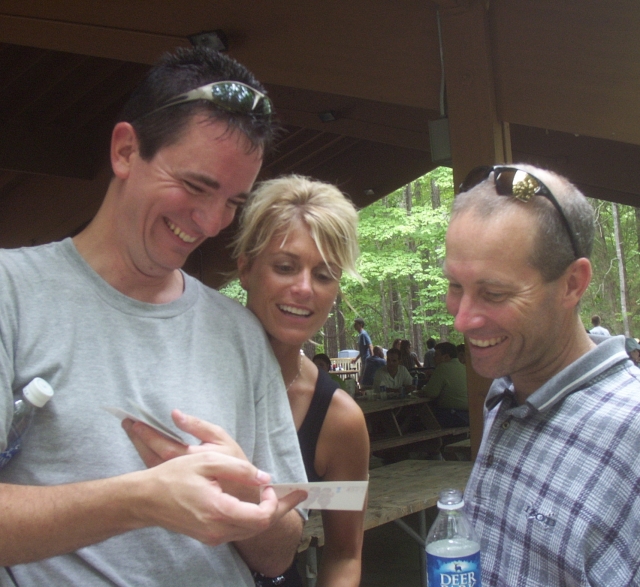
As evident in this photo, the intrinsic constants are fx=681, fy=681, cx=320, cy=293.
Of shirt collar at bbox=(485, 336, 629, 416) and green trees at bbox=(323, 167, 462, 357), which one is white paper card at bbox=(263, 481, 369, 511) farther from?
green trees at bbox=(323, 167, 462, 357)

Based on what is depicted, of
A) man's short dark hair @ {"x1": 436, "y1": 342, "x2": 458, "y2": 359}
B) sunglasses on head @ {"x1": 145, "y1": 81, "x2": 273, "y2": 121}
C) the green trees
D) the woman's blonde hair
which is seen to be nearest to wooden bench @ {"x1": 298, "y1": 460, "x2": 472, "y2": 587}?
the woman's blonde hair

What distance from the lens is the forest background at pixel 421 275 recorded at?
20.4m

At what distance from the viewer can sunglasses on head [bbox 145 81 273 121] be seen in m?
1.55

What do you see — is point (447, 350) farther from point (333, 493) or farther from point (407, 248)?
point (407, 248)

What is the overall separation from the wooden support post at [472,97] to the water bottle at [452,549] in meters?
2.37

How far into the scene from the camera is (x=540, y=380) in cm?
169

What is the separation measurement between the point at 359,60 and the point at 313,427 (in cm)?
277

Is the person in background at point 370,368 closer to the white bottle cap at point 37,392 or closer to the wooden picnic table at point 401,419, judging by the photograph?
the wooden picnic table at point 401,419

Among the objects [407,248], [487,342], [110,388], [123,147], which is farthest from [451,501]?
[407,248]

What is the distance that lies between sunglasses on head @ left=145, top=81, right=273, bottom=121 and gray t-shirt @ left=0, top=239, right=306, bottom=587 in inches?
16.7

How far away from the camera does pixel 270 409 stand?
166 cm

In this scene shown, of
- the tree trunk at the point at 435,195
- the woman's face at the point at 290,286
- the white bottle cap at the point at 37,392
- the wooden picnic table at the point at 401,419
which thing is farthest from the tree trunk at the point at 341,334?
the white bottle cap at the point at 37,392

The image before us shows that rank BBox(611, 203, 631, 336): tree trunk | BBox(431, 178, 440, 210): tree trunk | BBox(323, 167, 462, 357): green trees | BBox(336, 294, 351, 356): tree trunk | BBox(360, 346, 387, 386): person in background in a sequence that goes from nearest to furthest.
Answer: BBox(360, 346, 387, 386): person in background < BBox(323, 167, 462, 357): green trees < BBox(431, 178, 440, 210): tree trunk < BBox(611, 203, 631, 336): tree trunk < BBox(336, 294, 351, 356): tree trunk

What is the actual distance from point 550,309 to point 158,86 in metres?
1.06
